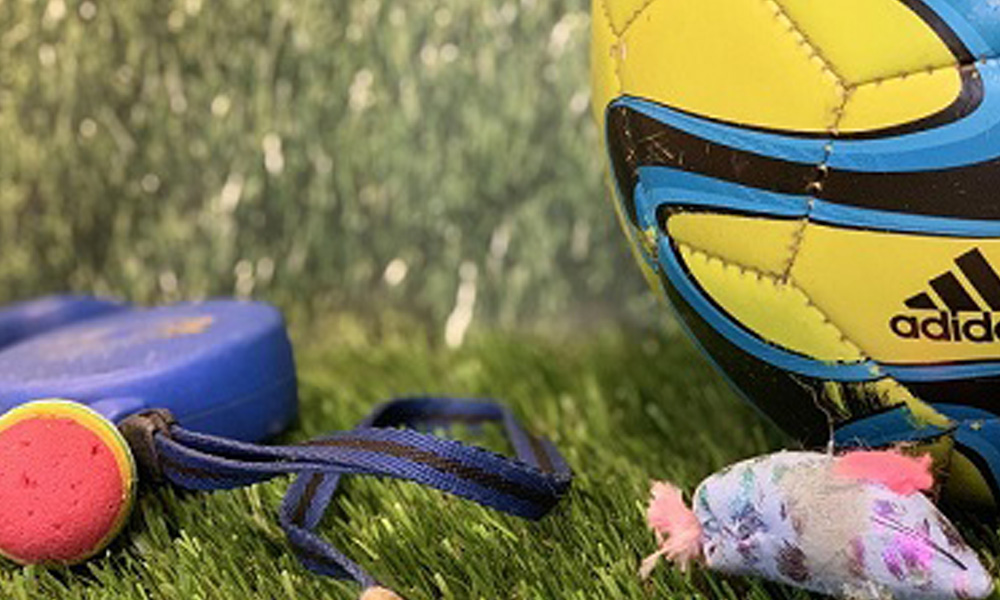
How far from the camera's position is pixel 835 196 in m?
0.93

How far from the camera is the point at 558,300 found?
169 cm

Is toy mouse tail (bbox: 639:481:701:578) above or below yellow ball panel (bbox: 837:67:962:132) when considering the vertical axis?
below

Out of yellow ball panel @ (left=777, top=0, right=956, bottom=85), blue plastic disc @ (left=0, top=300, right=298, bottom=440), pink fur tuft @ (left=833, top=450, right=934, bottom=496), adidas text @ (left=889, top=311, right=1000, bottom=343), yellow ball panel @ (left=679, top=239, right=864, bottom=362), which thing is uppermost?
yellow ball panel @ (left=777, top=0, right=956, bottom=85)

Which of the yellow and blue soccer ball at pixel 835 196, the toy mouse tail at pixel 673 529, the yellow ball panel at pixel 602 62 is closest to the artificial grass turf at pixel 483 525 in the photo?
the toy mouse tail at pixel 673 529

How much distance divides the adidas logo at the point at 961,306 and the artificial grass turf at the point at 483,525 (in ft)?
0.58

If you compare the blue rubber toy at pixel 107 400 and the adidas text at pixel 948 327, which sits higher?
the adidas text at pixel 948 327

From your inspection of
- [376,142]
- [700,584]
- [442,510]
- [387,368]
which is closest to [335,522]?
[442,510]

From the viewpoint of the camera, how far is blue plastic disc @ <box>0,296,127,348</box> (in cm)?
145

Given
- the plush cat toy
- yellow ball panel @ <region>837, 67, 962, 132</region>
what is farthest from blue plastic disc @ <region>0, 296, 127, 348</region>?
yellow ball panel @ <region>837, 67, 962, 132</region>

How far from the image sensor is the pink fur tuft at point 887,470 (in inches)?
35.9

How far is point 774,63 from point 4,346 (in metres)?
0.84

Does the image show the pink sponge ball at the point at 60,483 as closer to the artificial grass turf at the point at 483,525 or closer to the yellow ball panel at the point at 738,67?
the artificial grass turf at the point at 483,525

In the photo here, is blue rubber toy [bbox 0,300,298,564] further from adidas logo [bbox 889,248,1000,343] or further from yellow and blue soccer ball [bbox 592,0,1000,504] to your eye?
adidas logo [bbox 889,248,1000,343]

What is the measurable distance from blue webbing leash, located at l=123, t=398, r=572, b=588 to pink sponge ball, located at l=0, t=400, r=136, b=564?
0.13ft
